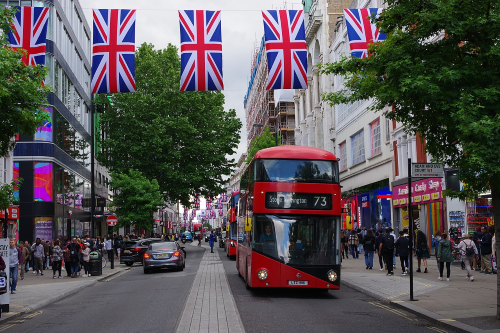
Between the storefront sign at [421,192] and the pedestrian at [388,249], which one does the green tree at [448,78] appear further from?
the storefront sign at [421,192]

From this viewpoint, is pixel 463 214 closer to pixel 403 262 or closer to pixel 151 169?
pixel 403 262

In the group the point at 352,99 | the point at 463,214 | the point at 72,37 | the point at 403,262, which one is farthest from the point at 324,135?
the point at 352,99

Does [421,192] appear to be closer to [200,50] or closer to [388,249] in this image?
[388,249]

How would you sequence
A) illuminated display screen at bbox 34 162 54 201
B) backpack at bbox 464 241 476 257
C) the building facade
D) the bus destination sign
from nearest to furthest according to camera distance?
the bus destination sign, backpack at bbox 464 241 476 257, the building facade, illuminated display screen at bbox 34 162 54 201

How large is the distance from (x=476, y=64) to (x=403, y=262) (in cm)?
1214

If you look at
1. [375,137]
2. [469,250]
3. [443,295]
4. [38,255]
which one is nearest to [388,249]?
[469,250]

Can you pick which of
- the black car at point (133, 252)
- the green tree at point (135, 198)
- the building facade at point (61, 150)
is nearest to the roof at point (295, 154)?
the building facade at point (61, 150)

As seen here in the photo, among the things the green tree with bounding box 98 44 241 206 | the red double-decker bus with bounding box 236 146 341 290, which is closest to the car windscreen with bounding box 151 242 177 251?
the red double-decker bus with bounding box 236 146 341 290

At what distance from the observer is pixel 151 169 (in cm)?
4984

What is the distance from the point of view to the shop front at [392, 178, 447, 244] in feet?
101

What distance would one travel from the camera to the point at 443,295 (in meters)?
15.7

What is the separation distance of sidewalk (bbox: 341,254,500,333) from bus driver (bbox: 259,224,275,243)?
3205 mm

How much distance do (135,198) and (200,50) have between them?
2612 centimetres

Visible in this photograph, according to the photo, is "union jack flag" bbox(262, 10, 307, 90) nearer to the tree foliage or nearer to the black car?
the tree foliage
